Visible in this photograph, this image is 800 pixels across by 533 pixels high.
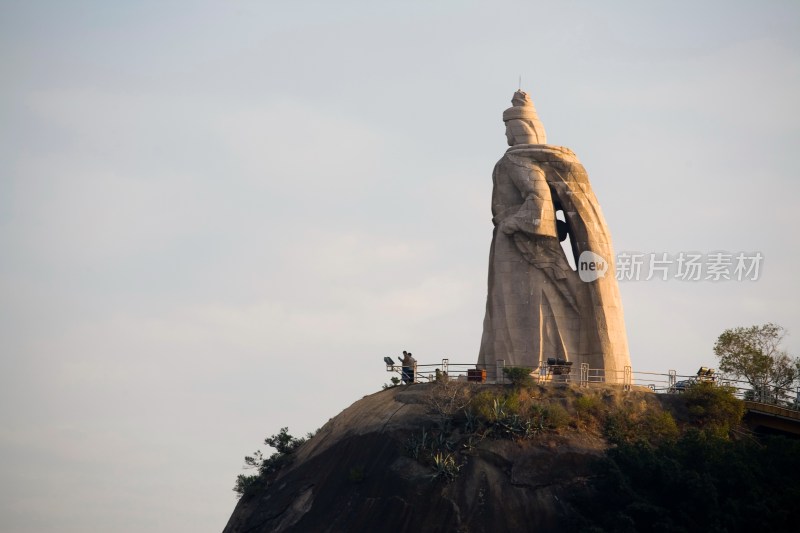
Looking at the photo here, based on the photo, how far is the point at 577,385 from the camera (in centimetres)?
5000

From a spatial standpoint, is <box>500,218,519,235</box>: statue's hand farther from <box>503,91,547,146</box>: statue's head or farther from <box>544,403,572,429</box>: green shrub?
<box>544,403,572,429</box>: green shrub

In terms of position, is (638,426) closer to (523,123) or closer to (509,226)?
(509,226)

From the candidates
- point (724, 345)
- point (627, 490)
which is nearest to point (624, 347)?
point (724, 345)

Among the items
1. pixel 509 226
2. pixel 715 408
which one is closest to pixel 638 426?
pixel 715 408

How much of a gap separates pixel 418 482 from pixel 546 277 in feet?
33.9

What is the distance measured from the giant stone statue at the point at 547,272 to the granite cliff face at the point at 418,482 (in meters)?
2.73

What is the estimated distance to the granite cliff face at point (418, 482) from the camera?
44781mm

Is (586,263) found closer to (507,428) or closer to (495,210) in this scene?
(495,210)

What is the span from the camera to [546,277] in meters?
52.7

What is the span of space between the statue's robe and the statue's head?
508mm

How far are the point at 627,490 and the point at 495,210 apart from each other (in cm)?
1440

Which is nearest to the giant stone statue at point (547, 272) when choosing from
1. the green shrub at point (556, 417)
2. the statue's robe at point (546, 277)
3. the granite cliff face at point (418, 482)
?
the statue's robe at point (546, 277)

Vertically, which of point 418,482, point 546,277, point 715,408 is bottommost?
point 418,482

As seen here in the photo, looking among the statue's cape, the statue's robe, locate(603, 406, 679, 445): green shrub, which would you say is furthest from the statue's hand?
locate(603, 406, 679, 445): green shrub
